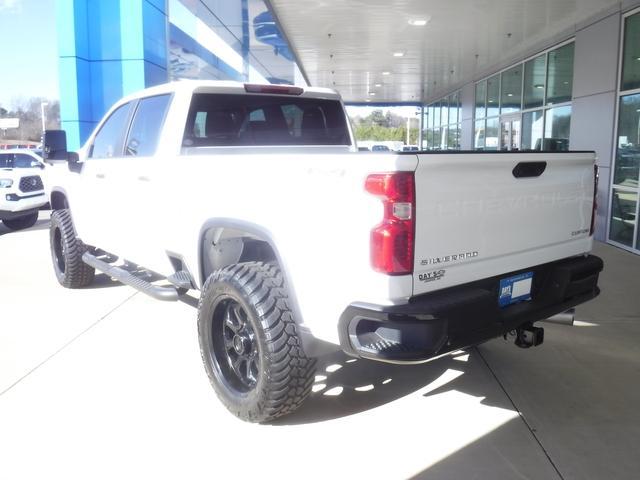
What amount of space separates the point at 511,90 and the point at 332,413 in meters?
13.9

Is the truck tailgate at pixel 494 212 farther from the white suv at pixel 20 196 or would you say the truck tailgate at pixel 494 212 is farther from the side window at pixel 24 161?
the side window at pixel 24 161

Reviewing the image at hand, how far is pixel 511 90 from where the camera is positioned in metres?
15.6

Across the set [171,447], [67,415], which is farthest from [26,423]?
[171,447]

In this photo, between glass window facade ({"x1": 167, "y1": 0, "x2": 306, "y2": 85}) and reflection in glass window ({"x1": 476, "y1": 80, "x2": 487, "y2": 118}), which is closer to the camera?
glass window facade ({"x1": 167, "y1": 0, "x2": 306, "y2": 85})

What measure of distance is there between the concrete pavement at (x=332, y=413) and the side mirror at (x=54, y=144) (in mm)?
1659

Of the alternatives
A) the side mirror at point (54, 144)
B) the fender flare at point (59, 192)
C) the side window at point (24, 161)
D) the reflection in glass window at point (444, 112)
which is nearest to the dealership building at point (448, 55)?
the side window at point (24, 161)

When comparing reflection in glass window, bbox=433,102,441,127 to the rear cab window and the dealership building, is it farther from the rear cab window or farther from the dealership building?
the rear cab window

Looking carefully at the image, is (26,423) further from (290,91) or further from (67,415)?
(290,91)

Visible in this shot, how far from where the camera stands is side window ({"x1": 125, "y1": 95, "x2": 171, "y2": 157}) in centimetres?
466

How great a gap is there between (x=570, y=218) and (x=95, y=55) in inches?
496

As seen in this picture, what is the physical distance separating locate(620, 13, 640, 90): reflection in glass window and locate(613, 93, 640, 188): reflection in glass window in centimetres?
22

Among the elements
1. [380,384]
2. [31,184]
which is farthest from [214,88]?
[31,184]

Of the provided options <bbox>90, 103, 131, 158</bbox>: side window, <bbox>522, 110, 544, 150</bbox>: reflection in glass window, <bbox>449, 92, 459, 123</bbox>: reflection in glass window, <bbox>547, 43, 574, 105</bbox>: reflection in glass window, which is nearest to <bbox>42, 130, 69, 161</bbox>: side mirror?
<bbox>90, 103, 131, 158</bbox>: side window

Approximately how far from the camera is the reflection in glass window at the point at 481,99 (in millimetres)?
18278
